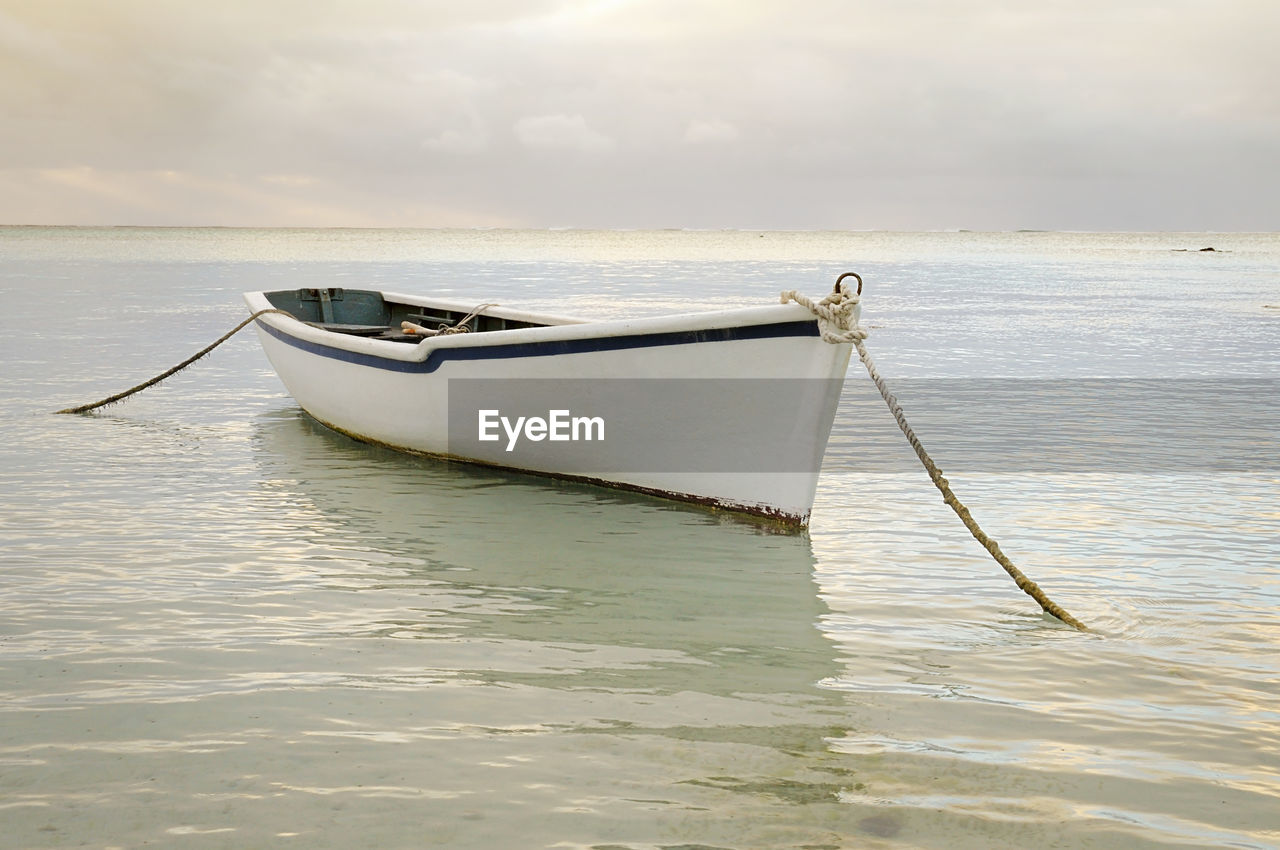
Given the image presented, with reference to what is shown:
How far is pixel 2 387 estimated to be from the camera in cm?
1370

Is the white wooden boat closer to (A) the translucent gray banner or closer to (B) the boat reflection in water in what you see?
(A) the translucent gray banner

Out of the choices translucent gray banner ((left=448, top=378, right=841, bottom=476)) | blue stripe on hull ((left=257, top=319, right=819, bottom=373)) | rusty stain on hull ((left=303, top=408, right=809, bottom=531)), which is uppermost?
blue stripe on hull ((left=257, top=319, right=819, bottom=373))

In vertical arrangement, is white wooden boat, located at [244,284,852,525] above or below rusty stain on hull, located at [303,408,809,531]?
above

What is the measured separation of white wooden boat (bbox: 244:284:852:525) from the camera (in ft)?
22.5

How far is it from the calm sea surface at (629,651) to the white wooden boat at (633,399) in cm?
27

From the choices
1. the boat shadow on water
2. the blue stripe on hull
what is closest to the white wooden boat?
the blue stripe on hull

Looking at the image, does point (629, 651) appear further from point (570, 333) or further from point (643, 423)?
point (570, 333)

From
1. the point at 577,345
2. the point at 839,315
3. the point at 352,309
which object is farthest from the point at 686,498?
the point at 352,309

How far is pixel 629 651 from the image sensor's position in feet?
16.5

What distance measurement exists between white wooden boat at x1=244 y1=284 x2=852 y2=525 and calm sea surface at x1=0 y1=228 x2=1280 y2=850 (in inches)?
10.7

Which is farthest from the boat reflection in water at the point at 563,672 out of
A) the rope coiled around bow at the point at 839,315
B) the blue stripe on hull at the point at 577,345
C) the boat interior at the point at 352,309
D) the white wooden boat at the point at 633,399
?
the boat interior at the point at 352,309

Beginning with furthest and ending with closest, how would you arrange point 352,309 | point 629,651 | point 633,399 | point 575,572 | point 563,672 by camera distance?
point 352,309, point 633,399, point 575,572, point 629,651, point 563,672

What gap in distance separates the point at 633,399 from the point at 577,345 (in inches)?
21.3

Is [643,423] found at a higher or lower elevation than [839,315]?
lower
